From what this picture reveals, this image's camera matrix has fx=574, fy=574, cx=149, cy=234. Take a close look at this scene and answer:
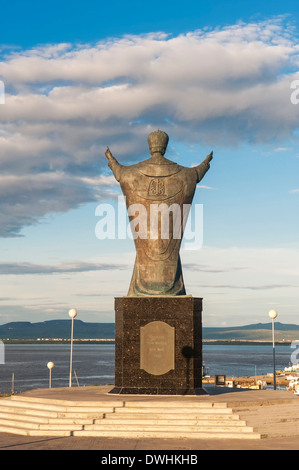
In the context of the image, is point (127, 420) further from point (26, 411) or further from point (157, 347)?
point (157, 347)

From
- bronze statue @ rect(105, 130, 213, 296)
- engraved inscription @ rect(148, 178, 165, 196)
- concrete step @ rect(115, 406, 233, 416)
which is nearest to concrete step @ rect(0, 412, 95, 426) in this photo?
concrete step @ rect(115, 406, 233, 416)

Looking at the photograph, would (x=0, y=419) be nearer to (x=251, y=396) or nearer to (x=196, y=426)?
(x=196, y=426)

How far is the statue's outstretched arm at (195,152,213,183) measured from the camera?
17812 millimetres

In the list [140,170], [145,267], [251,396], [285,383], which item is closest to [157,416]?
[251,396]

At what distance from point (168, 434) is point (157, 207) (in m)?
7.17

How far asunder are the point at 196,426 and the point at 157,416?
102cm

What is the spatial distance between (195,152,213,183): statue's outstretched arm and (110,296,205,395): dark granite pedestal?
3.98m

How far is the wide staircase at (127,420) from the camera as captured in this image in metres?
12.6

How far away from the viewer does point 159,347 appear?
1591 cm

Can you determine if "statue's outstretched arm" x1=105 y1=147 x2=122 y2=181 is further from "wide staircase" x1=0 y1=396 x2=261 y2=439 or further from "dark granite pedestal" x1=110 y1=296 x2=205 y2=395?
"wide staircase" x1=0 y1=396 x2=261 y2=439

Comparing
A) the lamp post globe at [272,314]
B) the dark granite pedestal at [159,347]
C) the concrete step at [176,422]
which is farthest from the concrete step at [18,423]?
the lamp post globe at [272,314]

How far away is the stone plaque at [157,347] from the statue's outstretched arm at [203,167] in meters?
4.78

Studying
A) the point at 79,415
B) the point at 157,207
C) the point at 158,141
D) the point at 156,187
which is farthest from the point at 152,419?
the point at 158,141
